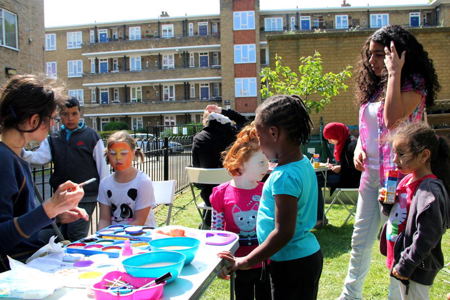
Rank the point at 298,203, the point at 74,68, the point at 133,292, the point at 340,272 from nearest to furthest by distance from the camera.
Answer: the point at 133,292
the point at 298,203
the point at 340,272
the point at 74,68

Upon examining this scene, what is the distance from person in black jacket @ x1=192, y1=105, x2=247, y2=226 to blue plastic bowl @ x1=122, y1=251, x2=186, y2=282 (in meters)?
2.75

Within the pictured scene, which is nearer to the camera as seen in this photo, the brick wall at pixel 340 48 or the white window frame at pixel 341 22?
the brick wall at pixel 340 48

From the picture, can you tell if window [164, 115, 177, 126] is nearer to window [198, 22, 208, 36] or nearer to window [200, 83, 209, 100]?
window [200, 83, 209, 100]

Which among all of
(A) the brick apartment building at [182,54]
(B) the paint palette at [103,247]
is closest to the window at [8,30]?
(B) the paint palette at [103,247]

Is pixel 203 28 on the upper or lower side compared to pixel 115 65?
upper

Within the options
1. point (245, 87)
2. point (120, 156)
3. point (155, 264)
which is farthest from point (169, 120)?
point (155, 264)

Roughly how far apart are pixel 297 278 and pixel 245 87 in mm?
36011

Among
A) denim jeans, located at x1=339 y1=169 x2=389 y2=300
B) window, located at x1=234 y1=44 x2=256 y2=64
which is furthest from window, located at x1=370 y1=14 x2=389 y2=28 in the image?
denim jeans, located at x1=339 y1=169 x2=389 y2=300

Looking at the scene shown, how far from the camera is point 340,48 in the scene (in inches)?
523

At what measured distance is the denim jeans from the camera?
2889 mm

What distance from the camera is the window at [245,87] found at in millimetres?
37000

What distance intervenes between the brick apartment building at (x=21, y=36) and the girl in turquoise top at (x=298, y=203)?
15.6 metres

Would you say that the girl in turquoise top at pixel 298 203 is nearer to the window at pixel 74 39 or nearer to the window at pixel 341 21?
the window at pixel 341 21

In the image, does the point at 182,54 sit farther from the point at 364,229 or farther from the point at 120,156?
the point at 364,229
